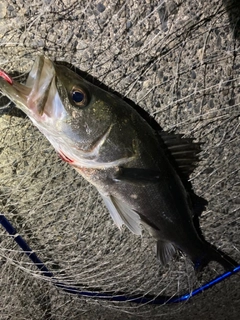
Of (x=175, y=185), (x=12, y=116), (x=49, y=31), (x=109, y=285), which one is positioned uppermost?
(x=49, y=31)

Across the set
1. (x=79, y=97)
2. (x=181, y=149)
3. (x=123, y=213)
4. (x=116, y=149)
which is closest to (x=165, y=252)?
(x=123, y=213)

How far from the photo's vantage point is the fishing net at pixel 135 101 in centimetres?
128

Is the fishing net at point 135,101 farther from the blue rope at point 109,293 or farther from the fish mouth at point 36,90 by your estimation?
the fish mouth at point 36,90

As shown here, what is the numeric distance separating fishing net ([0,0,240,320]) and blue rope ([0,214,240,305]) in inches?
1.0

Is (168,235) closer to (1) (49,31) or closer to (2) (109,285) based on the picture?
(2) (109,285)

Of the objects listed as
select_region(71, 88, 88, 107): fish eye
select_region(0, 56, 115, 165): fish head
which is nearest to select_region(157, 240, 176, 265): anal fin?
select_region(0, 56, 115, 165): fish head

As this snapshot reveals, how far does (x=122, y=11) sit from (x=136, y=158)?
0.56 metres

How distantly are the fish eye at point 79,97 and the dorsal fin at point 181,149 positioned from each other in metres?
0.35

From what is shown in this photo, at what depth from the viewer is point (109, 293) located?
6.27 ft

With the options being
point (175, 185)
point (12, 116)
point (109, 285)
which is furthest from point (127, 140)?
point (109, 285)

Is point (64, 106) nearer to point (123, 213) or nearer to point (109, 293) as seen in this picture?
point (123, 213)

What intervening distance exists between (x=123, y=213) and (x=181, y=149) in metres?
0.33

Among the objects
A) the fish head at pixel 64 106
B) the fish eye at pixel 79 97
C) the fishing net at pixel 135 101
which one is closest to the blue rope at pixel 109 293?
the fishing net at pixel 135 101

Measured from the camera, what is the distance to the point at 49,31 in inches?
49.8
